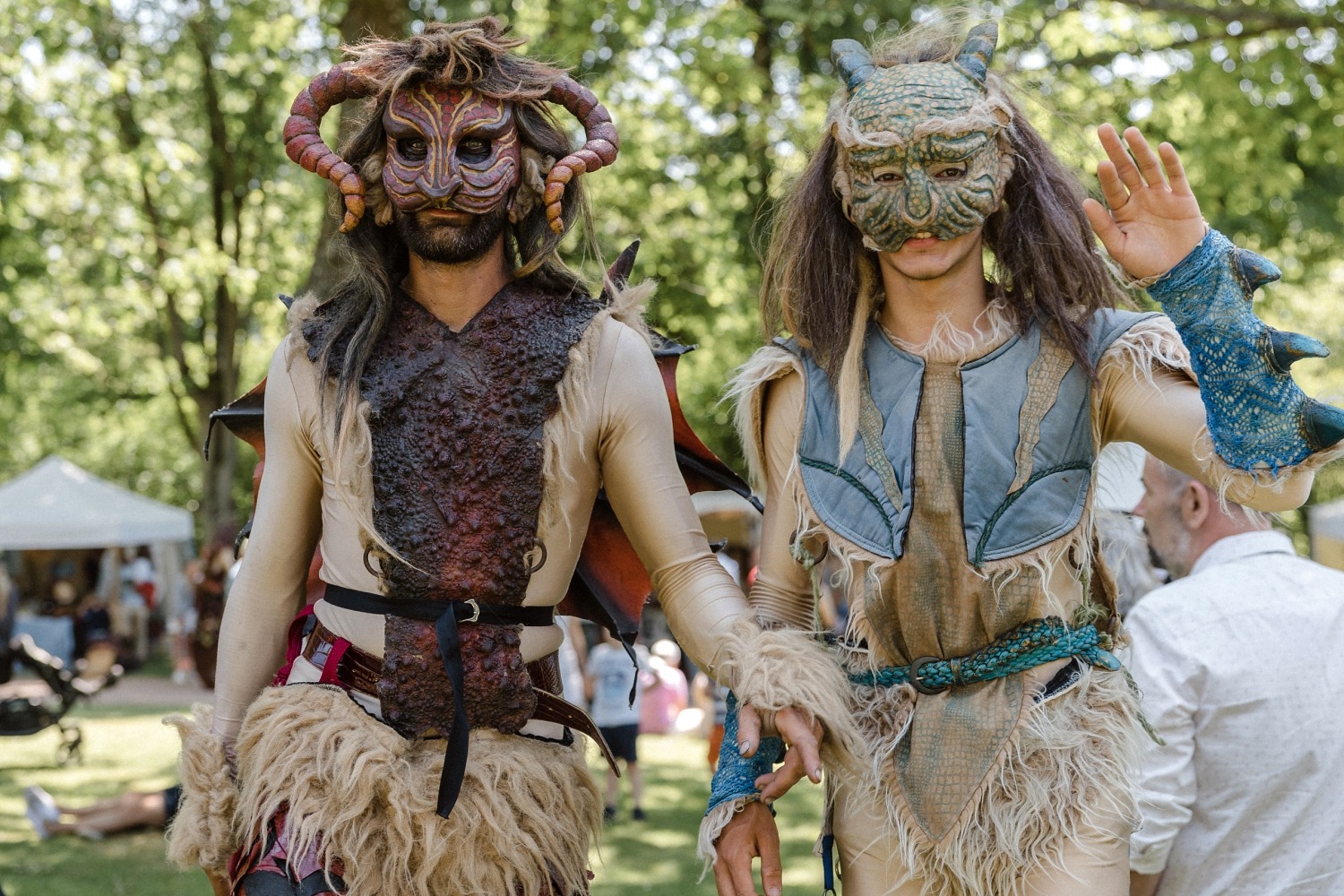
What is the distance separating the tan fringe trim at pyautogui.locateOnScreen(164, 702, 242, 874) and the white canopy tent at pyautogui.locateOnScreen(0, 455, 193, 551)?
15705 mm

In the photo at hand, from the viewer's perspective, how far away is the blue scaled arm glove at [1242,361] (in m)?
2.53

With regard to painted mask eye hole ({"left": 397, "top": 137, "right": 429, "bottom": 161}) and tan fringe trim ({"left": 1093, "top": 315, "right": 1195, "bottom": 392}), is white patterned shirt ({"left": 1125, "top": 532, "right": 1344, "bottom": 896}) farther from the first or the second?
painted mask eye hole ({"left": 397, "top": 137, "right": 429, "bottom": 161})

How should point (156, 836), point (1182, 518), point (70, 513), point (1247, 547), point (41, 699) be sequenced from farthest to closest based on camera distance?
point (70, 513)
point (41, 699)
point (156, 836)
point (1182, 518)
point (1247, 547)

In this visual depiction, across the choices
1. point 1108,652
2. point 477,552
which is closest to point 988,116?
point 1108,652

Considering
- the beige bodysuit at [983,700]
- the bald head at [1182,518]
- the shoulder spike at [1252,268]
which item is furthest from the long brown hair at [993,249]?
the bald head at [1182,518]

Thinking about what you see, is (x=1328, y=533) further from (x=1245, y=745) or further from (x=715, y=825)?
(x=715, y=825)

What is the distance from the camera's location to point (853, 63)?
122 inches

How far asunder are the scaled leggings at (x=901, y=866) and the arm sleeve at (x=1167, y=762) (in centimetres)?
87

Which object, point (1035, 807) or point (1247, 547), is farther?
point (1247, 547)

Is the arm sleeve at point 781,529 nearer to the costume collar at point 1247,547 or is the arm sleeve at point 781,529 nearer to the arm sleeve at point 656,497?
the arm sleeve at point 656,497

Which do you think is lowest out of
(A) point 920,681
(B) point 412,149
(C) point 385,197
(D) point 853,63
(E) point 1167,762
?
(E) point 1167,762

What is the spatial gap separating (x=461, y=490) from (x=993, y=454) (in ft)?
3.58

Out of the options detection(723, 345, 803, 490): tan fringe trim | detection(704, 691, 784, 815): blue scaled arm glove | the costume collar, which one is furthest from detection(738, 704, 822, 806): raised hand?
the costume collar

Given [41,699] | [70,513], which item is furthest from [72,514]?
[41,699]
